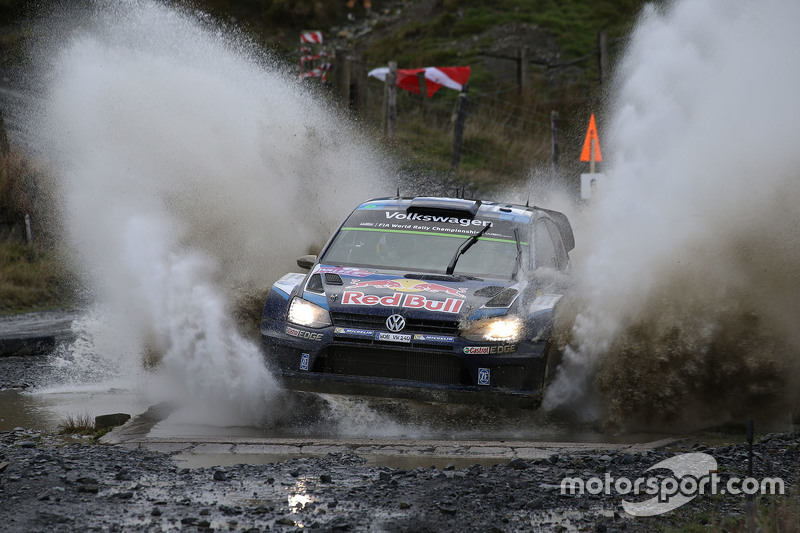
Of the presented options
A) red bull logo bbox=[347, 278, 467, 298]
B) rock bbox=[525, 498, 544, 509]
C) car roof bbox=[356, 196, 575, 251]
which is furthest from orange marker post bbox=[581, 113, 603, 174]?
rock bbox=[525, 498, 544, 509]

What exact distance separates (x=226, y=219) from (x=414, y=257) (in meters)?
4.86

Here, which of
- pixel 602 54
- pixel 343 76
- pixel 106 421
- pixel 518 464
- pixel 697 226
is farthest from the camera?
pixel 602 54

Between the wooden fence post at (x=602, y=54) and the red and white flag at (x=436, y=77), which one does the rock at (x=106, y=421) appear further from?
the red and white flag at (x=436, y=77)

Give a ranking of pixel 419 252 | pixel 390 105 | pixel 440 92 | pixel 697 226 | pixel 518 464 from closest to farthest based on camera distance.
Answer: pixel 518 464
pixel 419 252
pixel 697 226
pixel 390 105
pixel 440 92

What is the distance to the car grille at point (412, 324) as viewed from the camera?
7316 mm

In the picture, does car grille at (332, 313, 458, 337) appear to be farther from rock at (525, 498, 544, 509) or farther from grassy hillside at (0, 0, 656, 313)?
grassy hillside at (0, 0, 656, 313)

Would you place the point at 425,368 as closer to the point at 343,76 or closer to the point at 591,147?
the point at 591,147

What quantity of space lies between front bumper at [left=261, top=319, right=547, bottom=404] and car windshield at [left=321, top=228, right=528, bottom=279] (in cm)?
112

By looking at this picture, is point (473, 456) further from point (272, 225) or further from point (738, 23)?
point (272, 225)

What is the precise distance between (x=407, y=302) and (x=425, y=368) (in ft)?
1.76

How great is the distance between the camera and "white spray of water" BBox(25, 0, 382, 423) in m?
10.7

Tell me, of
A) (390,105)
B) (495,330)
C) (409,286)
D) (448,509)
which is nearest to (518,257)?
(409,286)

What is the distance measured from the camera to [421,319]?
736 centimetres

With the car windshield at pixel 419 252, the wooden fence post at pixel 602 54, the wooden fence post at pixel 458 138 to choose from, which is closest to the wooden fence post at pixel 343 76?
the wooden fence post at pixel 458 138
